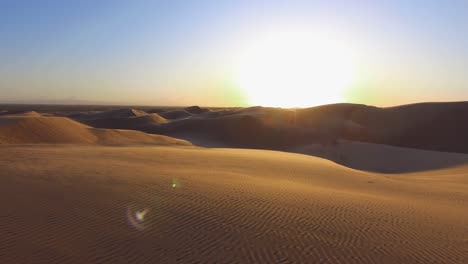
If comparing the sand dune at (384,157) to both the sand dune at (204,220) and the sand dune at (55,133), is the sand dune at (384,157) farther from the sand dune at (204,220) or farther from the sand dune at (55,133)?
the sand dune at (204,220)

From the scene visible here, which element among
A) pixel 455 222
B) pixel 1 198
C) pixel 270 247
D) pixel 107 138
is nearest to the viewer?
pixel 270 247

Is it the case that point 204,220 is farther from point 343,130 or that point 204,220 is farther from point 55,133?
point 343,130

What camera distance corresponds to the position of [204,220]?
747cm

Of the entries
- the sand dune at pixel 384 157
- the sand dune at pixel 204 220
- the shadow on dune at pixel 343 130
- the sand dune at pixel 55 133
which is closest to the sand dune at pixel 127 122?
the shadow on dune at pixel 343 130

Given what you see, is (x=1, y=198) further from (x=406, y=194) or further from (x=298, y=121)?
(x=298, y=121)

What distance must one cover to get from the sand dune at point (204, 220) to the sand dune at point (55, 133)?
11.9 meters

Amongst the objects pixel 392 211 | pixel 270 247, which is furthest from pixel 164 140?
pixel 270 247

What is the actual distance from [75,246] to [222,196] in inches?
155

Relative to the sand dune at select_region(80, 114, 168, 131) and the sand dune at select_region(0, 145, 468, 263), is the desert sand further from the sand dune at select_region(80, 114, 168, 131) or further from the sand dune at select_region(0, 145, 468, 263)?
the sand dune at select_region(80, 114, 168, 131)

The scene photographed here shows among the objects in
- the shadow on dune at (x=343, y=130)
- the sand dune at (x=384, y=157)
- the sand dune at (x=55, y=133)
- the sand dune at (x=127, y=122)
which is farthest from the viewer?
the sand dune at (x=127, y=122)

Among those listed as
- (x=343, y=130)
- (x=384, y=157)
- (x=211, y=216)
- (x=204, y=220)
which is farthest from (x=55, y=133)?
(x=343, y=130)

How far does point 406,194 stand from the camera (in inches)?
520

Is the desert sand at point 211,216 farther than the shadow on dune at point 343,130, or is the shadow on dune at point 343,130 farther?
the shadow on dune at point 343,130

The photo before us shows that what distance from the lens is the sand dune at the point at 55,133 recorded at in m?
23.7
